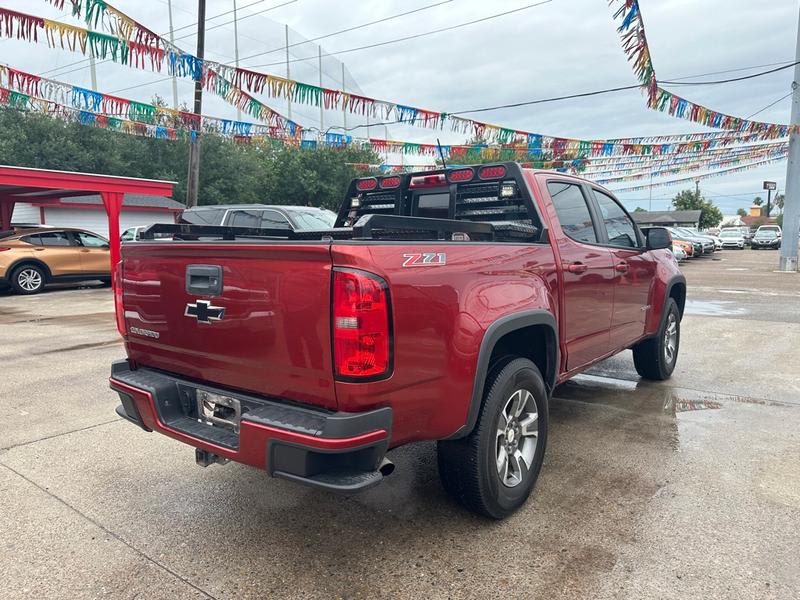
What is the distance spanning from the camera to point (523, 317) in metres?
3.07

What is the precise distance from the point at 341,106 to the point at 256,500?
10198 millimetres

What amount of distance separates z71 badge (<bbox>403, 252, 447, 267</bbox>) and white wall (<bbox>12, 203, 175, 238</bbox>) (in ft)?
72.4

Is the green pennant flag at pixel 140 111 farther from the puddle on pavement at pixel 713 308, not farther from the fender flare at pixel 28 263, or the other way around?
the puddle on pavement at pixel 713 308

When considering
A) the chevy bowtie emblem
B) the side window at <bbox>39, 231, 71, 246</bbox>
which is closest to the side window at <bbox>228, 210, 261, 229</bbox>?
the side window at <bbox>39, 231, 71, 246</bbox>

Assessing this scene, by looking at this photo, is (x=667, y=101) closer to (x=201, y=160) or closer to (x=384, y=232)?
(x=384, y=232)

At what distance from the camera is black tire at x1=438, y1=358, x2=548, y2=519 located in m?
2.88

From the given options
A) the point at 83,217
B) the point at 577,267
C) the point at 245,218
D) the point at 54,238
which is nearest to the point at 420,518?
the point at 577,267

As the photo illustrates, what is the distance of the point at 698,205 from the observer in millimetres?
68938

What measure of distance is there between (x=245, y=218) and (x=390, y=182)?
765 cm

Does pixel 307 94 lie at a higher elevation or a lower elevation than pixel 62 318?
higher

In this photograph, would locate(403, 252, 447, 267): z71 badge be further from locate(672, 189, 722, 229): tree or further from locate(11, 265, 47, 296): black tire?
locate(672, 189, 722, 229): tree

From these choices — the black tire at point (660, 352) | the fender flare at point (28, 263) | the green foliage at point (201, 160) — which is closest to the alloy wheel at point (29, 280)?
the fender flare at point (28, 263)

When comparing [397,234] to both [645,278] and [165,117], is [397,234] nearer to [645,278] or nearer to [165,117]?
[645,278]

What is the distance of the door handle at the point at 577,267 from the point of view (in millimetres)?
3715
